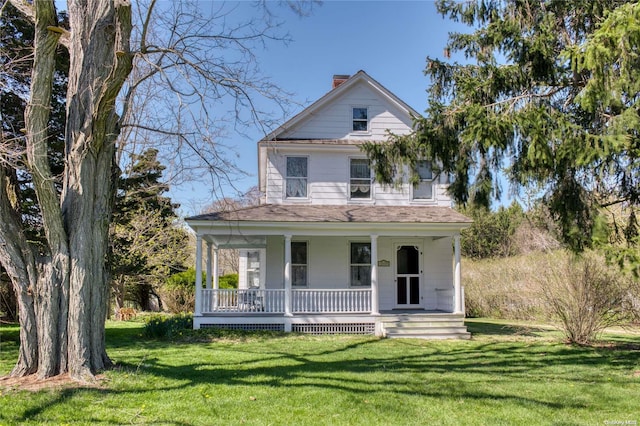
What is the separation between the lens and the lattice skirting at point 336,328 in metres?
13.6

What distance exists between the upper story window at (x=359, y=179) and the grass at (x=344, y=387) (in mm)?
5947

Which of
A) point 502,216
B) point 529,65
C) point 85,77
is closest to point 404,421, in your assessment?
point 85,77

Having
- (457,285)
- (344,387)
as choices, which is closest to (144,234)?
(457,285)

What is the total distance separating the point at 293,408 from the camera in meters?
5.74

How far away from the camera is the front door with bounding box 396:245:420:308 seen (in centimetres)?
1533

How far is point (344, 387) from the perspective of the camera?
22.3 feet

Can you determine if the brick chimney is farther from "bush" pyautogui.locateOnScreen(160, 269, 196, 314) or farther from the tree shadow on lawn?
"bush" pyautogui.locateOnScreen(160, 269, 196, 314)

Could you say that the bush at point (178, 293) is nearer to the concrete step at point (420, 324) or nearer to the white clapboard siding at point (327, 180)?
the white clapboard siding at point (327, 180)

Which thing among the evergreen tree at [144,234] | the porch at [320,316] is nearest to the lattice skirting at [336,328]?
the porch at [320,316]

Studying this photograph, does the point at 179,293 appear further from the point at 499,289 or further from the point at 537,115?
the point at 537,115

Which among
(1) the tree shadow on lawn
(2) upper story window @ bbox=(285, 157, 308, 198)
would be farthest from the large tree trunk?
(2) upper story window @ bbox=(285, 157, 308, 198)

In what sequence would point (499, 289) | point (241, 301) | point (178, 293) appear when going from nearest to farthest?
point (241, 301), point (499, 289), point (178, 293)

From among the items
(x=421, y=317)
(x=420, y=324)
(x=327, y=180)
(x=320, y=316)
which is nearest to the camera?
(x=420, y=324)

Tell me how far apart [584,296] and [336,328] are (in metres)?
6.59
